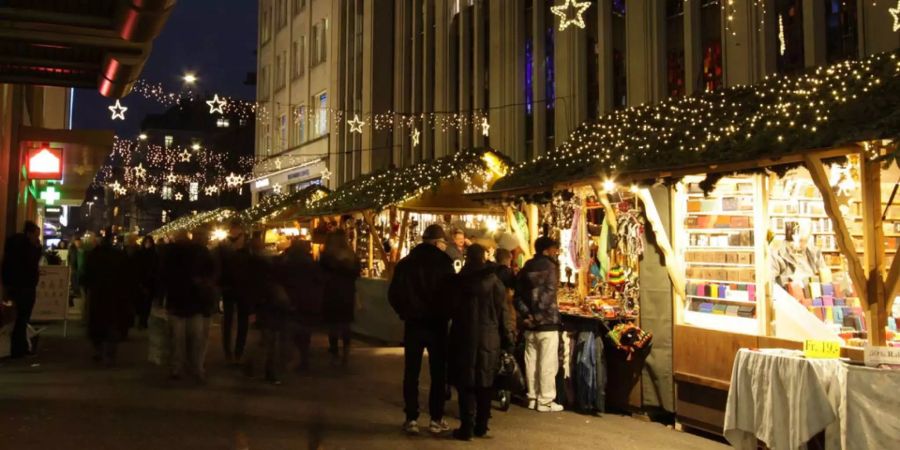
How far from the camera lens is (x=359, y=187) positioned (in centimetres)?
1988

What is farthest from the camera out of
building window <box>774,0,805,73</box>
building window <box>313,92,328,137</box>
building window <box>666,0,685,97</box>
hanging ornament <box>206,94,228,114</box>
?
building window <box>313,92,328,137</box>

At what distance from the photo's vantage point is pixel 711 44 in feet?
52.6

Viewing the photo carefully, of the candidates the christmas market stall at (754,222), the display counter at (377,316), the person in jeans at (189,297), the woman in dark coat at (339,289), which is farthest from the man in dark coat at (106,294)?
the christmas market stall at (754,222)

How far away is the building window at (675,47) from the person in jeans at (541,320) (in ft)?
30.2

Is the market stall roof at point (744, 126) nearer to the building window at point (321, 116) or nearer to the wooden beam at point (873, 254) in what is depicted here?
the wooden beam at point (873, 254)

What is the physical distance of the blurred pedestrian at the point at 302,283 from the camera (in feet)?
30.9

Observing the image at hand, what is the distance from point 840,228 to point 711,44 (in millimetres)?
10290

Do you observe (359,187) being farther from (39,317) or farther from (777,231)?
(777,231)

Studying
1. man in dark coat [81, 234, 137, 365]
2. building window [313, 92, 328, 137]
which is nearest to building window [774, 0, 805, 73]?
man in dark coat [81, 234, 137, 365]

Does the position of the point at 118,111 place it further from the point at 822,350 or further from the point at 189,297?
the point at 822,350

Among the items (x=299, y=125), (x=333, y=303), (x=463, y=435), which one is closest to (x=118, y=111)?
(x=333, y=303)

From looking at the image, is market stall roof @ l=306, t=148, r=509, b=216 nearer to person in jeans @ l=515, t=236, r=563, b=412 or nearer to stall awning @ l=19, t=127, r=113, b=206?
stall awning @ l=19, t=127, r=113, b=206

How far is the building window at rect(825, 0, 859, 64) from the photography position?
13109 mm

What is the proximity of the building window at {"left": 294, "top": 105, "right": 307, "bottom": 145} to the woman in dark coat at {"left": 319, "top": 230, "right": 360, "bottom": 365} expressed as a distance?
2917 centimetres
